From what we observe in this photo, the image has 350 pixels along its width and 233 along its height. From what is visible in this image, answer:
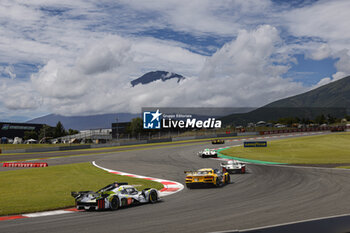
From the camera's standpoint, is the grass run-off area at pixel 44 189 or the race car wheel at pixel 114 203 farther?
the grass run-off area at pixel 44 189

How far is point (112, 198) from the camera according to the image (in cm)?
1316

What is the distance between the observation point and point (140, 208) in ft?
44.3

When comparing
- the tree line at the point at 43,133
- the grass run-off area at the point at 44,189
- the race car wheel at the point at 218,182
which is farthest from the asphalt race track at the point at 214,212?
the tree line at the point at 43,133

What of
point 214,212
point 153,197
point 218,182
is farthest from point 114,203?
point 218,182

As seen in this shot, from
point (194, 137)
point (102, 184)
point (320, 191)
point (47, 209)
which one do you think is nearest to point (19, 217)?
point (47, 209)

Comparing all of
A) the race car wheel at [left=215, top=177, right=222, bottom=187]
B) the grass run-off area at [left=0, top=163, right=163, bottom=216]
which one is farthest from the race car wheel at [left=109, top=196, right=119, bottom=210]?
the race car wheel at [left=215, top=177, right=222, bottom=187]

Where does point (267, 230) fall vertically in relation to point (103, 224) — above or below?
above

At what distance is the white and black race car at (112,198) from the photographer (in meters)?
12.9

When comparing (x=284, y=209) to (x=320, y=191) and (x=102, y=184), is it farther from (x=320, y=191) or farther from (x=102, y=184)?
(x=102, y=184)

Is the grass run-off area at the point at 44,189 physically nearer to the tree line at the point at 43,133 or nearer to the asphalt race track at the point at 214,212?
the asphalt race track at the point at 214,212

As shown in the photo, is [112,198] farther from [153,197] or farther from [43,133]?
[43,133]

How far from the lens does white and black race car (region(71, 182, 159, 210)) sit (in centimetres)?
1288

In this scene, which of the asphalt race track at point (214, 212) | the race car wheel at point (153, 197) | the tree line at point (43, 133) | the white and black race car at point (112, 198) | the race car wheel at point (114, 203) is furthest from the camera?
the tree line at point (43, 133)

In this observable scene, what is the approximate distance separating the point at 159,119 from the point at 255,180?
76868mm
